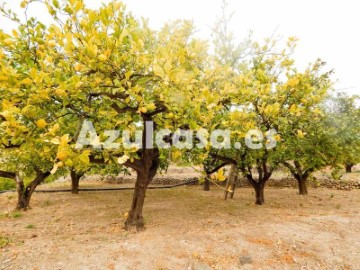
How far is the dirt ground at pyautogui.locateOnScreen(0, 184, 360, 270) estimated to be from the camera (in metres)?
5.30

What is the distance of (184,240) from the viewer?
21.2 feet

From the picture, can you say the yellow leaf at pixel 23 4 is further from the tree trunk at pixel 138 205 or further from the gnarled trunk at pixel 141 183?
the tree trunk at pixel 138 205

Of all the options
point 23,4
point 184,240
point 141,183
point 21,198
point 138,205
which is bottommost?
point 184,240

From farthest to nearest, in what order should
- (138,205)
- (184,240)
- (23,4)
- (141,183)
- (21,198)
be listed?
(21,198) < (138,205) < (141,183) < (184,240) < (23,4)

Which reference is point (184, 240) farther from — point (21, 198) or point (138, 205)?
point (21, 198)

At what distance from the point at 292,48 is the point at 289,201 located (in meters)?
8.44

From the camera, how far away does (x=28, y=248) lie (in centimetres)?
607

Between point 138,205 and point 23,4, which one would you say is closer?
point 23,4

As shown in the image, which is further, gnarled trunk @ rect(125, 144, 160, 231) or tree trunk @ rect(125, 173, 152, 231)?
tree trunk @ rect(125, 173, 152, 231)

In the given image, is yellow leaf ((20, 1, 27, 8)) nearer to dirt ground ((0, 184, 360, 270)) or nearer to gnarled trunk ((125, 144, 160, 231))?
gnarled trunk ((125, 144, 160, 231))

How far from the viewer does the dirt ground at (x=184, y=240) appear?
5297 millimetres

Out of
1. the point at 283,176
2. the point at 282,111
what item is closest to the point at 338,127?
the point at 282,111

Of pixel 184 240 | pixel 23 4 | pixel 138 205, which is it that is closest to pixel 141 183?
pixel 138 205

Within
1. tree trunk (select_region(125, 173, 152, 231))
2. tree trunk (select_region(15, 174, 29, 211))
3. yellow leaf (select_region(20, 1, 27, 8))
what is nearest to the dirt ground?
tree trunk (select_region(125, 173, 152, 231))
